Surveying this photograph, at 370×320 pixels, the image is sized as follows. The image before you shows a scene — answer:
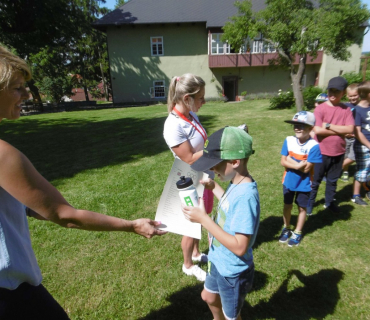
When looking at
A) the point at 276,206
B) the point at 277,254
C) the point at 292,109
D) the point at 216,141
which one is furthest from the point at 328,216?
the point at 292,109

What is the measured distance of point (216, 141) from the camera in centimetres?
168

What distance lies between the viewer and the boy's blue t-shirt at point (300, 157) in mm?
3135

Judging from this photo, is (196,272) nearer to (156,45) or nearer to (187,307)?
(187,307)

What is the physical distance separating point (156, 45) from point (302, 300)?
1024 inches

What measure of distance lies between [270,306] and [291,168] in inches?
62.6

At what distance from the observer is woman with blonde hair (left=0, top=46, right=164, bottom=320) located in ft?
3.64

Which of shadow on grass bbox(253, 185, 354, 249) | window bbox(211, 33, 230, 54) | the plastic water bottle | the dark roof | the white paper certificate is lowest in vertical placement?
shadow on grass bbox(253, 185, 354, 249)

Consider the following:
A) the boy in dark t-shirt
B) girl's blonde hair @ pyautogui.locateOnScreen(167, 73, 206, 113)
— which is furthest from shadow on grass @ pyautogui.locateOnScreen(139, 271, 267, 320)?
the boy in dark t-shirt

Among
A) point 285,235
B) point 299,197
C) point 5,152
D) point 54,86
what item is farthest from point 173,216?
point 54,86

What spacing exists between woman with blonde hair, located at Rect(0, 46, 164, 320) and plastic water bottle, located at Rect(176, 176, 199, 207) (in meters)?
0.48

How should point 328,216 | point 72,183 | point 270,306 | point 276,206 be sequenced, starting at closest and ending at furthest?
point 270,306 → point 328,216 → point 276,206 → point 72,183

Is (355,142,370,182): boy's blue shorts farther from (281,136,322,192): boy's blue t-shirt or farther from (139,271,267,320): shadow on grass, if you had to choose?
(139,271,267,320): shadow on grass

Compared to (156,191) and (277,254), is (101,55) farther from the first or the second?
(277,254)

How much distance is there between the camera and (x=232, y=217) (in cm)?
167
